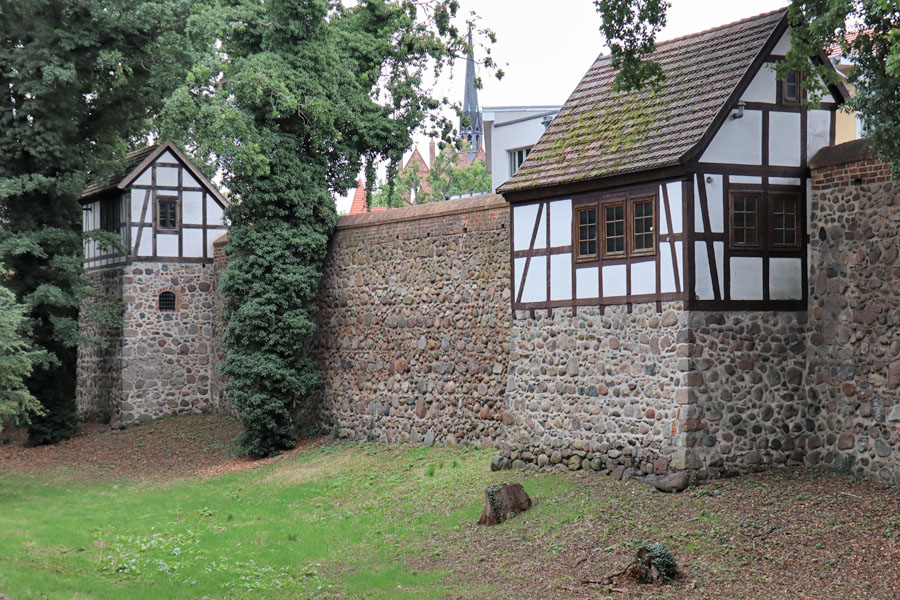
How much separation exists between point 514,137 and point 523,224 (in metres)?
18.4

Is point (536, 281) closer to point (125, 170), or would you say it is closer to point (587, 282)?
point (587, 282)

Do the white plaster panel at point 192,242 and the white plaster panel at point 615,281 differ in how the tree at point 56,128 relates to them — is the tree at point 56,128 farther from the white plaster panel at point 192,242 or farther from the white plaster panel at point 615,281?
the white plaster panel at point 615,281

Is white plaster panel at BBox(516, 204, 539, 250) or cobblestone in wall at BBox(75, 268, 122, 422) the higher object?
white plaster panel at BBox(516, 204, 539, 250)

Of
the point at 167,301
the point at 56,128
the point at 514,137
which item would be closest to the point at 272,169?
the point at 56,128

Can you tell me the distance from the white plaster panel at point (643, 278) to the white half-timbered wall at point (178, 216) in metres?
15.9

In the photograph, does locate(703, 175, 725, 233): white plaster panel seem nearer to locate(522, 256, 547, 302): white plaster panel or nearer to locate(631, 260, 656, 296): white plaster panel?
locate(631, 260, 656, 296): white plaster panel

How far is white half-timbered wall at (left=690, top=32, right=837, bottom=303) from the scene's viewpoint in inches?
550

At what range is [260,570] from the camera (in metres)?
12.4

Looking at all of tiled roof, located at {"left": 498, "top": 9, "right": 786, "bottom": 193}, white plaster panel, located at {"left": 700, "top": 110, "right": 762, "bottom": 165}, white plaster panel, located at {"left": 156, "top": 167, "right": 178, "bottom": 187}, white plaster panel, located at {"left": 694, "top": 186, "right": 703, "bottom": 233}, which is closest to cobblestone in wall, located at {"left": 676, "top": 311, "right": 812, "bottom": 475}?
white plaster panel, located at {"left": 694, "top": 186, "right": 703, "bottom": 233}

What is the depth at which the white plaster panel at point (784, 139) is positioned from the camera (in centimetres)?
→ 1450

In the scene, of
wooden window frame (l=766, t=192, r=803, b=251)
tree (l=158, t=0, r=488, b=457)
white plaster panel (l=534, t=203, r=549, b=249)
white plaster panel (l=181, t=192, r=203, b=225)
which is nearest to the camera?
wooden window frame (l=766, t=192, r=803, b=251)

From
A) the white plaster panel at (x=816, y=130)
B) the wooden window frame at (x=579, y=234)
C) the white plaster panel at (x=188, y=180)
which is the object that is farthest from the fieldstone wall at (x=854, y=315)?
the white plaster panel at (x=188, y=180)

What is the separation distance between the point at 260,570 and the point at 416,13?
571 inches

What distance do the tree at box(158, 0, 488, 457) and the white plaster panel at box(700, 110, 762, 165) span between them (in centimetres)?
811
